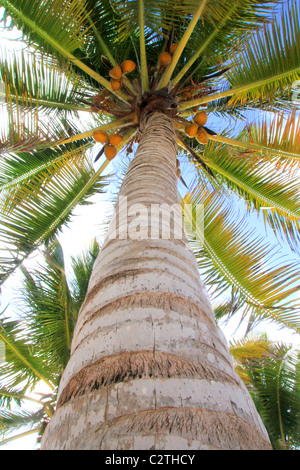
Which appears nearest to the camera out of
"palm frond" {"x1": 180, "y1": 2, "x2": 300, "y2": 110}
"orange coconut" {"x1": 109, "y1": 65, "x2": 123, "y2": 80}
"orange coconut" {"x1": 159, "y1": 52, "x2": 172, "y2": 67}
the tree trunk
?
the tree trunk

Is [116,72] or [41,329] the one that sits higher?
[116,72]

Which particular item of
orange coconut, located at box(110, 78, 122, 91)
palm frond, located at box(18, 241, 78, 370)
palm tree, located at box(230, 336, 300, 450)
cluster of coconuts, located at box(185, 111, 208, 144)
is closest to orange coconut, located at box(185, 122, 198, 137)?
cluster of coconuts, located at box(185, 111, 208, 144)

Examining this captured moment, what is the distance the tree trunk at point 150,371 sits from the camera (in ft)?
2.35

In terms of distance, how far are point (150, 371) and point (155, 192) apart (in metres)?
1.27

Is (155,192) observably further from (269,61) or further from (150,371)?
(269,61)

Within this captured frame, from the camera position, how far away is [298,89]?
14.5 feet

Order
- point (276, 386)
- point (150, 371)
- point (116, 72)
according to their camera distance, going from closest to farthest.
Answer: point (150, 371)
point (116, 72)
point (276, 386)

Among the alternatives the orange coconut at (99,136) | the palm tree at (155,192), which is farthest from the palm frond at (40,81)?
the orange coconut at (99,136)

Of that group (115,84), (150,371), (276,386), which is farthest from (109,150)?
(276,386)

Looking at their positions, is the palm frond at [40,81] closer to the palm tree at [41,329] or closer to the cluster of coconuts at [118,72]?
the cluster of coconuts at [118,72]

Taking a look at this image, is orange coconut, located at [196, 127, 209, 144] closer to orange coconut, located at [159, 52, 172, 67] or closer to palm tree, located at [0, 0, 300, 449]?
palm tree, located at [0, 0, 300, 449]

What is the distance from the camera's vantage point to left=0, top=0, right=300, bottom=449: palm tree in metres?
0.80

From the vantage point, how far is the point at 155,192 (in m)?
1.96

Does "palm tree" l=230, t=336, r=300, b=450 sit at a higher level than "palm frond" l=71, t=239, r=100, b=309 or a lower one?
lower
